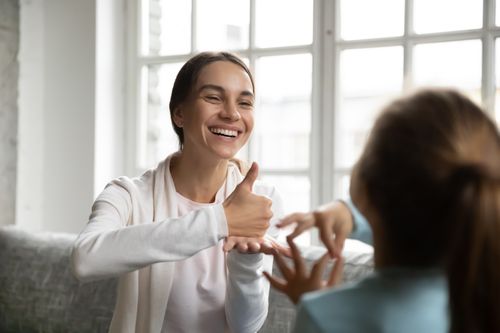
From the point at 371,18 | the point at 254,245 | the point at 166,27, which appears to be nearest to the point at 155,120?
the point at 166,27

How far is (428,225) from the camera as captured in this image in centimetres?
92

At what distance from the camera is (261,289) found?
1.80 meters

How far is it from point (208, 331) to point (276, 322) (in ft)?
1.15

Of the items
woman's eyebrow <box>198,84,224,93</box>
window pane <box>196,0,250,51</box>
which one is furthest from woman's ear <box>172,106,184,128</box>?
window pane <box>196,0,250,51</box>

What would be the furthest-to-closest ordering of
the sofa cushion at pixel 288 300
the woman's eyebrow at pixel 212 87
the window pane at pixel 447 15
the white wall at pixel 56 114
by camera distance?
1. the white wall at pixel 56 114
2. the window pane at pixel 447 15
3. the sofa cushion at pixel 288 300
4. the woman's eyebrow at pixel 212 87

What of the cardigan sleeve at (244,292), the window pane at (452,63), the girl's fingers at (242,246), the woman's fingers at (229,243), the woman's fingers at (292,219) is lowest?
the cardigan sleeve at (244,292)

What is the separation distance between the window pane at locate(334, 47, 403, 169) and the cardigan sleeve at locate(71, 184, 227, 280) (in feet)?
4.63

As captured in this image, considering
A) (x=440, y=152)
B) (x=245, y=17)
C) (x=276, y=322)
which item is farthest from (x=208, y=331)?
(x=245, y=17)

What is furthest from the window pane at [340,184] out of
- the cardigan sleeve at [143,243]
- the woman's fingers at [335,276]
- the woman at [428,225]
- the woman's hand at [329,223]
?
the woman at [428,225]

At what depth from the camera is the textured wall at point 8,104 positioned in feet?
10.4

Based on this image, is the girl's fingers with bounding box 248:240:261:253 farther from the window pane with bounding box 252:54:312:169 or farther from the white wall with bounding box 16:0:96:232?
the white wall with bounding box 16:0:96:232

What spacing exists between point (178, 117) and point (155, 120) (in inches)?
58.2

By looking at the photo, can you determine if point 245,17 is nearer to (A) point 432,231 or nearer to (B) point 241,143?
(B) point 241,143

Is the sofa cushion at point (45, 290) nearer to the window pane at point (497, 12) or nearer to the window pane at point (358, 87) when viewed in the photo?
the window pane at point (358, 87)
